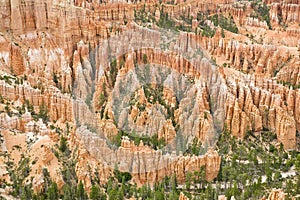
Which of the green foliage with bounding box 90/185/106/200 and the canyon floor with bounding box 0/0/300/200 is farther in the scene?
the canyon floor with bounding box 0/0/300/200

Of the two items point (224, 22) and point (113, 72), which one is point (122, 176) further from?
point (224, 22)

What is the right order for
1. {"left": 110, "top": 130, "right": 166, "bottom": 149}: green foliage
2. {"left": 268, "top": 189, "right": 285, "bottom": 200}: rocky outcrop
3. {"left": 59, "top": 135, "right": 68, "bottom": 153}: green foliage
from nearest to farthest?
{"left": 268, "top": 189, "right": 285, "bottom": 200}: rocky outcrop → {"left": 59, "top": 135, "right": 68, "bottom": 153}: green foliage → {"left": 110, "top": 130, "right": 166, "bottom": 149}: green foliage

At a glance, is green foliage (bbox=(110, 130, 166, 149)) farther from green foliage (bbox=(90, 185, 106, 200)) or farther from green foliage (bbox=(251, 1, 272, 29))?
green foliage (bbox=(251, 1, 272, 29))

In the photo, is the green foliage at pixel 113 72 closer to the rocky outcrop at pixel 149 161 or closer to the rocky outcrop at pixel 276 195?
the rocky outcrop at pixel 149 161

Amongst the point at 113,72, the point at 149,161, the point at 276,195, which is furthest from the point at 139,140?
the point at 276,195

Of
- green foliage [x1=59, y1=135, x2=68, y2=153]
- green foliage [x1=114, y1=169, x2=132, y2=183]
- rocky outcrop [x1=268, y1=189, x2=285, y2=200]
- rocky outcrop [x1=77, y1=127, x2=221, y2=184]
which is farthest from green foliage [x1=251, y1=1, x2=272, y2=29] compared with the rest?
rocky outcrop [x1=268, y1=189, x2=285, y2=200]

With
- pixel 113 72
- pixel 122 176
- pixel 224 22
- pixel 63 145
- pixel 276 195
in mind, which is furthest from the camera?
pixel 224 22

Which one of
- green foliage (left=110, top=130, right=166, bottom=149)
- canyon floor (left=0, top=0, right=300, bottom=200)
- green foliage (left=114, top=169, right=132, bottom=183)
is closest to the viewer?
canyon floor (left=0, top=0, right=300, bottom=200)

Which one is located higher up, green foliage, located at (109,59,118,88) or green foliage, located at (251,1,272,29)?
green foliage, located at (251,1,272,29)
